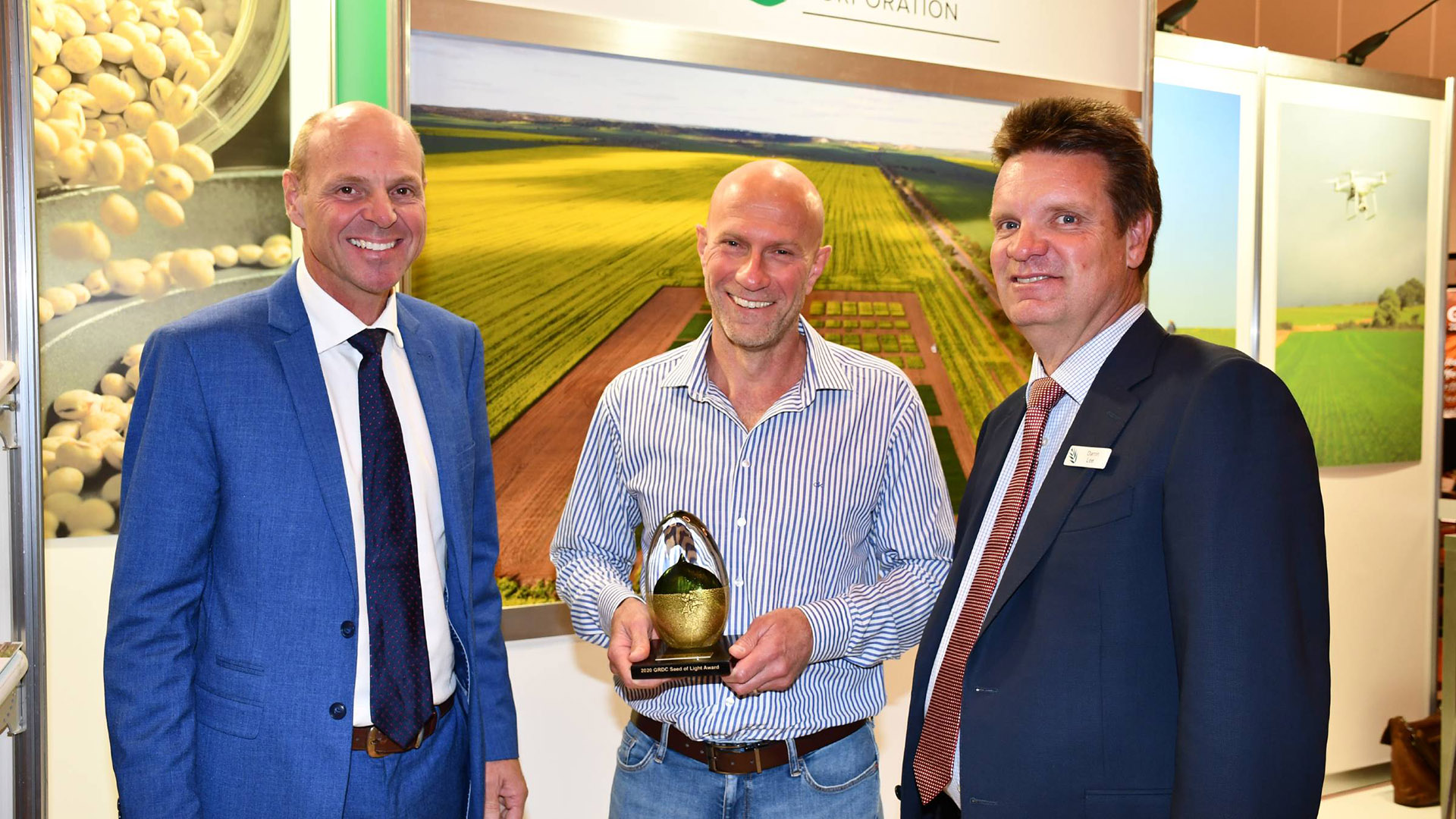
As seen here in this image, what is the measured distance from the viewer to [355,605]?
1845 mm

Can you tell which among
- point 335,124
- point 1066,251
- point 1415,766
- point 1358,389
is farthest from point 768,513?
point 1415,766

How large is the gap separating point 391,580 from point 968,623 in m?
0.99

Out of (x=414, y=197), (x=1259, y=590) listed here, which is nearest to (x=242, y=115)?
(x=414, y=197)

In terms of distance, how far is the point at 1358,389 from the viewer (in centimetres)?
495

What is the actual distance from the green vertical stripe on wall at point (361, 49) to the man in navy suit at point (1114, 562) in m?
1.78

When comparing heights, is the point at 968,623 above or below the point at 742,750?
above

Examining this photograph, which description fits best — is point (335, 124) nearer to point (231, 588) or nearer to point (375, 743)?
point (231, 588)

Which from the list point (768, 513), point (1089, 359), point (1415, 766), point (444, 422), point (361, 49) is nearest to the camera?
point (1089, 359)

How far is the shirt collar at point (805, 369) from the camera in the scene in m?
2.33

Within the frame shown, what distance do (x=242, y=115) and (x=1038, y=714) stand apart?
240 cm

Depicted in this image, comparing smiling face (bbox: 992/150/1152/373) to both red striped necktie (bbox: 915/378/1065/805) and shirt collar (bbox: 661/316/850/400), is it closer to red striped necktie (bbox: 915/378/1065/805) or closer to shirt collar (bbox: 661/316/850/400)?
red striped necktie (bbox: 915/378/1065/805)

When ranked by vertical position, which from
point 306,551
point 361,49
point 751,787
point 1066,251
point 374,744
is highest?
point 361,49

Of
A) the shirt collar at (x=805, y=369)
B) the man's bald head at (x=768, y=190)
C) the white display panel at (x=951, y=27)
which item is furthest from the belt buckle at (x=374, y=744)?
the white display panel at (x=951, y=27)

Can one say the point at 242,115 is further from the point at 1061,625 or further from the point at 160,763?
the point at 1061,625
